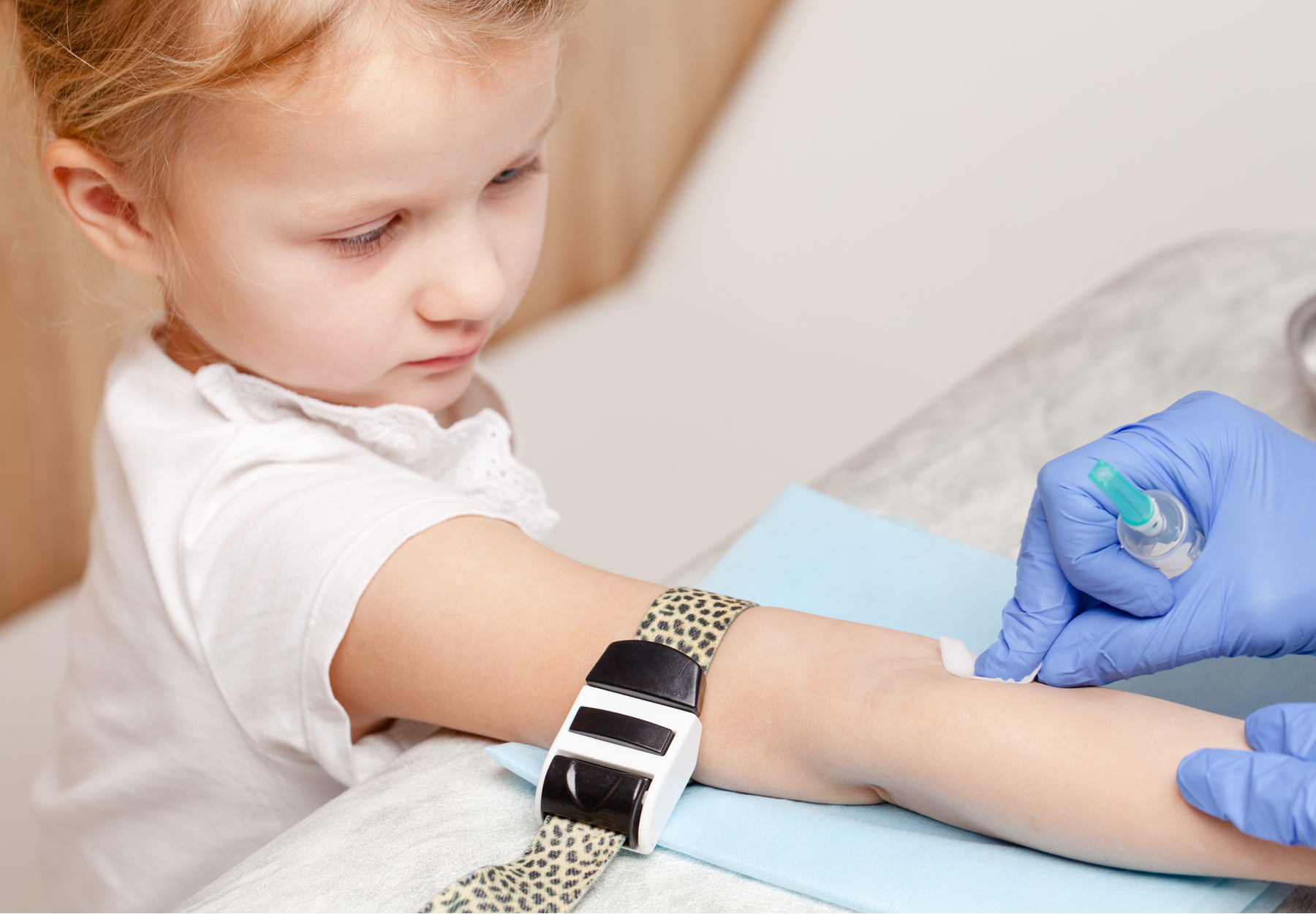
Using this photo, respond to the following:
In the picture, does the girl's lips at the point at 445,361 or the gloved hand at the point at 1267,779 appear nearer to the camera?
the gloved hand at the point at 1267,779

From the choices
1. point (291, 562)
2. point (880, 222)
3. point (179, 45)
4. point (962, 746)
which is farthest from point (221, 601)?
point (880, 222)

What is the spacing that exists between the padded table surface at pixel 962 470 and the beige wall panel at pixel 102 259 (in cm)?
42

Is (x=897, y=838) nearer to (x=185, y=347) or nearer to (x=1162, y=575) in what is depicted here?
(x=1162, y=575)

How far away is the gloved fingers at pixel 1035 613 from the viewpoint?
57cm

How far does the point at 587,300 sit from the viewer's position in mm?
1951

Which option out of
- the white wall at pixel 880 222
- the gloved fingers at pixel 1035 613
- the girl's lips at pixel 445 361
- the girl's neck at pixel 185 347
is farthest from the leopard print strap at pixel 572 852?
the white wall at pixel 880 222

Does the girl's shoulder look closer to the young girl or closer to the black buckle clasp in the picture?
the young girl

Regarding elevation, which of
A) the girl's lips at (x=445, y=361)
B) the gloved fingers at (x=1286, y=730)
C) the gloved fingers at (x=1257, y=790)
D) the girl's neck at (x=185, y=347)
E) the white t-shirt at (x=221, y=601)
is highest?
the gloved fingers at (x=1286, y=730)

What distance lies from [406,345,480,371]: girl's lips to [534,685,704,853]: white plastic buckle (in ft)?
0.91

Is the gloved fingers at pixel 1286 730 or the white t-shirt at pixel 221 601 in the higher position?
the gloved fingers at pixel 1286 730

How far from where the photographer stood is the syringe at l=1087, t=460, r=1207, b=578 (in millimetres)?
516

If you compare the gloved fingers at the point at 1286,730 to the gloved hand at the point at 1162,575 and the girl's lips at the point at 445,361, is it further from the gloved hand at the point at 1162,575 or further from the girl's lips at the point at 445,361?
the girl's lips at the point at 445,361

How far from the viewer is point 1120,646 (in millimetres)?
550

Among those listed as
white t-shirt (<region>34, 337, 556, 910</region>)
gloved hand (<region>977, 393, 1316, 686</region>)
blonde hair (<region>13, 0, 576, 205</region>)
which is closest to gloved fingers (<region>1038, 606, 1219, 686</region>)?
gloved hand (<region>977, 393, 1316, 686</region>)
